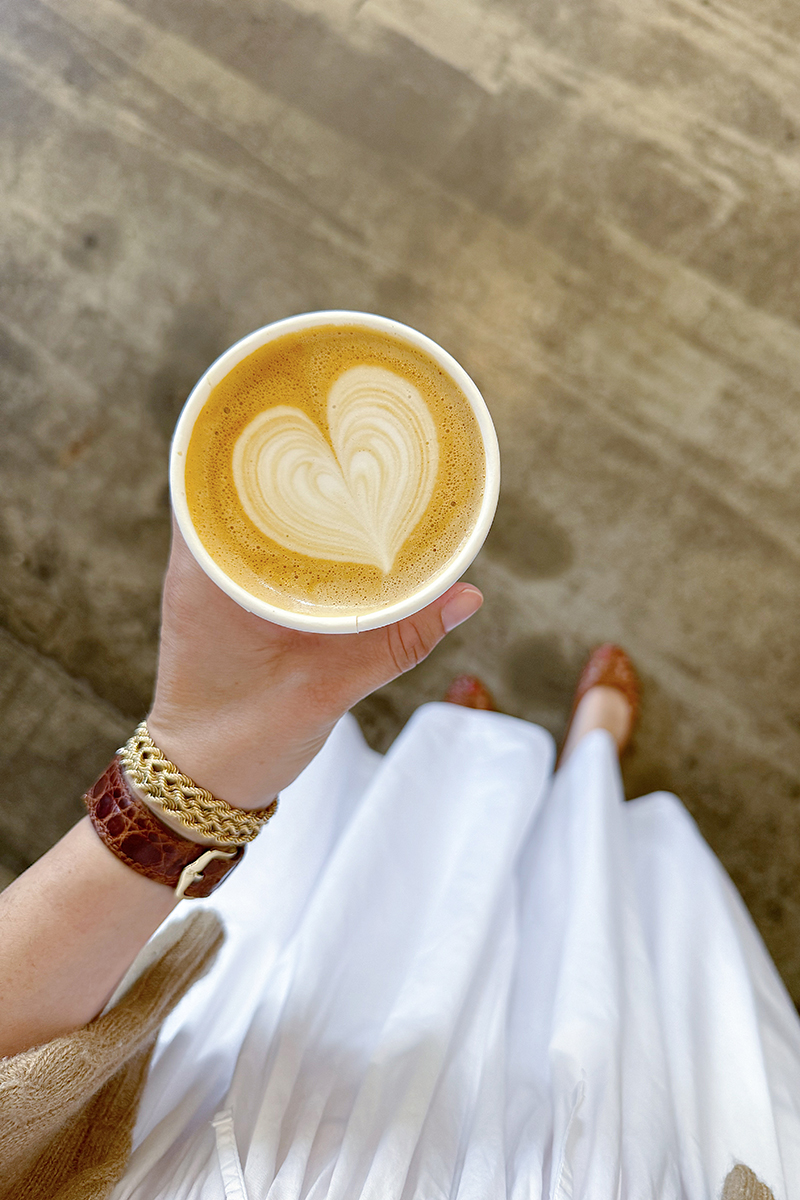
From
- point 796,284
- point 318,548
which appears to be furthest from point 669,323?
point 318,548

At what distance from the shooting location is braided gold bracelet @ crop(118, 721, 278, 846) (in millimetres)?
1151

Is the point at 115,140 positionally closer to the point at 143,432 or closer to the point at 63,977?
the point at 143,432

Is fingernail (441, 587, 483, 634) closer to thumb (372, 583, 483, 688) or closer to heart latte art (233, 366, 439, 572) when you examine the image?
thumb (372, 583, 483, 688)

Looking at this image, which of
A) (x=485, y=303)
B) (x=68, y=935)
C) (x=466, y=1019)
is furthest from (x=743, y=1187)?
(x=485, y=303)

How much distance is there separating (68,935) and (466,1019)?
2.16ft

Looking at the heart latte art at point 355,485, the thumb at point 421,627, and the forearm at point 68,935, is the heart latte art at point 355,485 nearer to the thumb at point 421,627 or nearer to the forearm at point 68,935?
the thumb at point 421,627

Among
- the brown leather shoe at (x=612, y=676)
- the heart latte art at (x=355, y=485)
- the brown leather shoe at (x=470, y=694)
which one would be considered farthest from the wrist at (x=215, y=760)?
the brown leather shoe at (x=612, y=676)

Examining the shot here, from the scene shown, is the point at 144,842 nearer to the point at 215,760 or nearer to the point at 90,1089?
the point at 215,760

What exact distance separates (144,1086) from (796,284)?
2.49 m

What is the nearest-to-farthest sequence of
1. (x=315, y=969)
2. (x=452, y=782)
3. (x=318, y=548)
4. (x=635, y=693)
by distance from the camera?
(x=318, y=548), (x=315, y=969), (x=452, y=782), (x=635, y=693)

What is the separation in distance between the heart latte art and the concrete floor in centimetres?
123

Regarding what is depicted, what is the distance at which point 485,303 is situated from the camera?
2.31 meters

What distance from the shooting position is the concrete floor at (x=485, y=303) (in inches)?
89.4

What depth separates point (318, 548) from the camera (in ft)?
3.60
